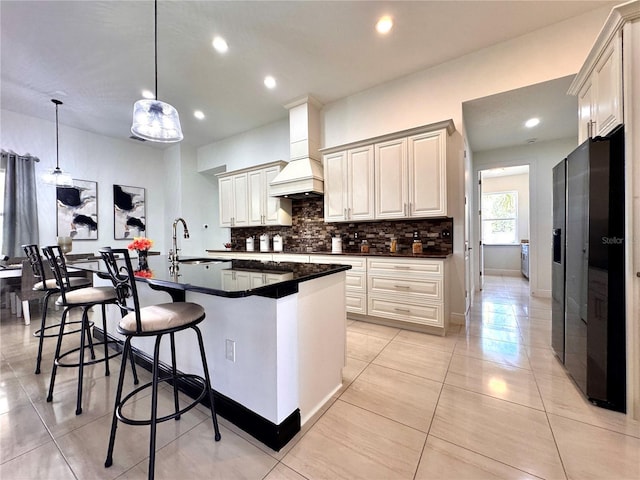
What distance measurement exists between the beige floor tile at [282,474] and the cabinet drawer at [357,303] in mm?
2195

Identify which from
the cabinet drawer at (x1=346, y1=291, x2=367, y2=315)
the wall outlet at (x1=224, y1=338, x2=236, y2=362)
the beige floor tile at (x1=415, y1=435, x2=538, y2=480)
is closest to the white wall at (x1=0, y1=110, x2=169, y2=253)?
the wall outlet at (x1=224, y1=338, x2=236, y2=362)

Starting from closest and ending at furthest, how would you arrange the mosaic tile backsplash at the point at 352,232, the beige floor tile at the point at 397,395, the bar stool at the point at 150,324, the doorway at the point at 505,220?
the bar stool at the point at 150,324
the beige floor tile at the point at 397,395
the mosaic tile backsplash at the point at 352,232
the doorway at the point at 505,220

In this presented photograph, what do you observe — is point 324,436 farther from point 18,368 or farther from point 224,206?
point 224,206

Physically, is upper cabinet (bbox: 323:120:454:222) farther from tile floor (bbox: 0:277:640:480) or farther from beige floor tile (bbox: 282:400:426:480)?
beige floor tile (bbox: 282:400:426:480)

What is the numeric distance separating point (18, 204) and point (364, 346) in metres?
5.75

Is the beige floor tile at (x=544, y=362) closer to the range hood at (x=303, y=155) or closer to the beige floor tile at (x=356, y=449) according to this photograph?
the beige floor tile at (x=356, y=449)

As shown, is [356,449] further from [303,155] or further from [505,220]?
[505,220]

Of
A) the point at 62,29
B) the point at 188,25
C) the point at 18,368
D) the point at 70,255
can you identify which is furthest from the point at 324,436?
the point at 70,255

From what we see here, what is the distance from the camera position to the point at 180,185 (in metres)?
5.82

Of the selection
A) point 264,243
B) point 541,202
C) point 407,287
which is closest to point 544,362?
point 407,287

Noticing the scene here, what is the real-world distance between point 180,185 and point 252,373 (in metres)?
5.55

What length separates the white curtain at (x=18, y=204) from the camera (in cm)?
407

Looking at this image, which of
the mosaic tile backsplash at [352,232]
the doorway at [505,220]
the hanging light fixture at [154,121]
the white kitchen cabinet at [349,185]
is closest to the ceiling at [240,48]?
the hanging light fixture at [154,121]

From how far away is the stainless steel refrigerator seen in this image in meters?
1.57
